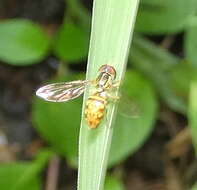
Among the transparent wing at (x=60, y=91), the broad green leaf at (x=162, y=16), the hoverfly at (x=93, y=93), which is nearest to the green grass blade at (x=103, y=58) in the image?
the hoverfly at (x=93, y=93)

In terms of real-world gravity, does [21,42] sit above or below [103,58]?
below

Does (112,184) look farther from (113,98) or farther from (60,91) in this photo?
(113,98)

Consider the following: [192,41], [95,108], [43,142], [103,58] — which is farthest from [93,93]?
[43,142]

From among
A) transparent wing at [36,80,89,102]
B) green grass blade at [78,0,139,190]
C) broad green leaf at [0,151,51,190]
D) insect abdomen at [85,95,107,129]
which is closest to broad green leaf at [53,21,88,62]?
broad green leaf at [0,151,51,190]

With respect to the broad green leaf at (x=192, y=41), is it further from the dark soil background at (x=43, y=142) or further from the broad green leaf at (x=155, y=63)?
the dark soil background at (x=43, y=142)

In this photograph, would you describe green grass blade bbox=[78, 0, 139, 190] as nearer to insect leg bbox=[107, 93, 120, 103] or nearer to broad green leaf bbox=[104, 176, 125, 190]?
insect leg bbox=[107, 93, 120, 103]

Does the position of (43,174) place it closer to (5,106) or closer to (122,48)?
(5,106)
